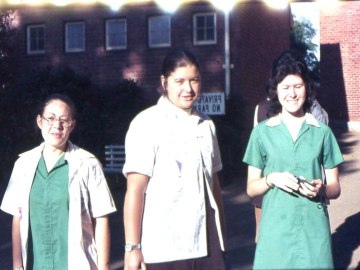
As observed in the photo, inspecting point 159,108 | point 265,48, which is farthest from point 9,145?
point 159,108

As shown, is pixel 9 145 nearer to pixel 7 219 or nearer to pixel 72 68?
pixel 72 68

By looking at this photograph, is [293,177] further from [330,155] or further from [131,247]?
[131,247]

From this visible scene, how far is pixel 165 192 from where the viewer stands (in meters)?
3.28

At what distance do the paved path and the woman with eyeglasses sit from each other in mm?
3839

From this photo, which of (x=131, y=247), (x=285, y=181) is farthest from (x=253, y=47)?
(x=131, y=247)

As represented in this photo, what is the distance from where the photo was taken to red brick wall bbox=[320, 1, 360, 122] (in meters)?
25.3

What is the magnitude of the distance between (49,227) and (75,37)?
56.0 ft

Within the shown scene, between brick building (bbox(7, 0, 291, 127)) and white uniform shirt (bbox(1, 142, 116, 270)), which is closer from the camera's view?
white uniform shirt (bbox(1, 142, 116, 270))

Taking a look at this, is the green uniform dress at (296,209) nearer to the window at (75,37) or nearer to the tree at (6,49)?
the window at (75,37)

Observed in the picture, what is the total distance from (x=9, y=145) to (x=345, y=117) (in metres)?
12.9

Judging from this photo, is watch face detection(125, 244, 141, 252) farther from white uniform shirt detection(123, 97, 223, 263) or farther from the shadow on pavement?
the shadow on pavement

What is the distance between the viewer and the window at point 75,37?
2005 cm

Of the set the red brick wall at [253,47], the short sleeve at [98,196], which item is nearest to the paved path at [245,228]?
the short sleeve at [98,196]

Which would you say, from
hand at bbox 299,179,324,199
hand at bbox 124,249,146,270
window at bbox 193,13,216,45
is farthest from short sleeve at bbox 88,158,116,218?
window at bbox 193,13,216,45
